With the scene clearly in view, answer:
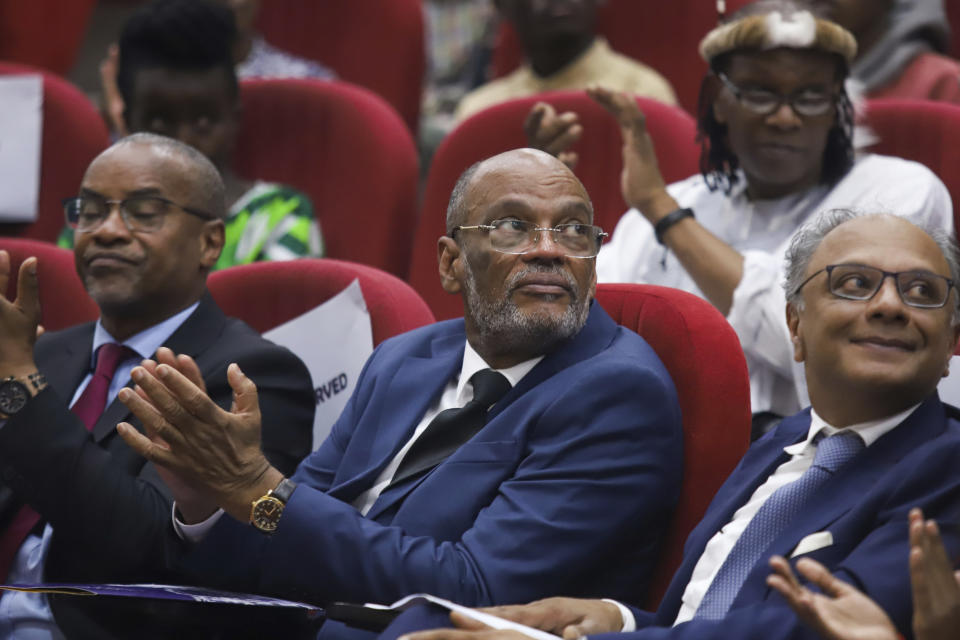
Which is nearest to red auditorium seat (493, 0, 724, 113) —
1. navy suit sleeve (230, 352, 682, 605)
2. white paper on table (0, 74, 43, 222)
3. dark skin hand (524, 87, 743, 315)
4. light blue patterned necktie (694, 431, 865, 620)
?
dark skin hand (524, 87, 743, 315)

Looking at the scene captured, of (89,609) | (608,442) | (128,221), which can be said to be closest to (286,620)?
(89,609)

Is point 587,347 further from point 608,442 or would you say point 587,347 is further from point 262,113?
point 262,113

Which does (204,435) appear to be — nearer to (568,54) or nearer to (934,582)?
(934,582)

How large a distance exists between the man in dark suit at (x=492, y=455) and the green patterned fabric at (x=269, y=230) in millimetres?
950

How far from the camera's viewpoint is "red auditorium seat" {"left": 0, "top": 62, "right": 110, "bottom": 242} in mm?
3010

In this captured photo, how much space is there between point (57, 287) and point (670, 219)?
115cm

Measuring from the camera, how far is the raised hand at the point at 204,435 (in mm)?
1544

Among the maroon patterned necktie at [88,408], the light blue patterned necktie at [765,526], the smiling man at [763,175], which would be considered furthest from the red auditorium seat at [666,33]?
the light blue patterned necktie at [765,526]

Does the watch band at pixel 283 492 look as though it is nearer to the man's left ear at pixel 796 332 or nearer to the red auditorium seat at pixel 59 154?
the man's left ear at pixel 796 332

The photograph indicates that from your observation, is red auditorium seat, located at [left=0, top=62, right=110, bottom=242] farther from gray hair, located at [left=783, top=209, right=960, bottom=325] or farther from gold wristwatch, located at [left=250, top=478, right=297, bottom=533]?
gray hair, located at [left=783, top=209, right=960, bottom=325]

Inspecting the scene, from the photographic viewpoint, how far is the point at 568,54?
327 cm

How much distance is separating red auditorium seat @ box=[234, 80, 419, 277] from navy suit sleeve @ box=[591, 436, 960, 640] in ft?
5.24

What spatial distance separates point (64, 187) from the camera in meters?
3.02

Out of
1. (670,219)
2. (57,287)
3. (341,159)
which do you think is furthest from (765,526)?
(341,159)
